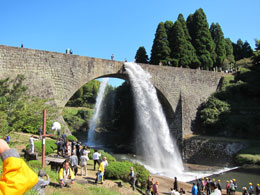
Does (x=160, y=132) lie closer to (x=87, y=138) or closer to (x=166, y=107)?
(x=166, y=107)

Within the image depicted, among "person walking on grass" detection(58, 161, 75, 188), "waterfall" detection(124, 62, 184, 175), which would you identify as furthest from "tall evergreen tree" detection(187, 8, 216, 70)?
"person walking on grass" detection(58, 161, 75, 188)

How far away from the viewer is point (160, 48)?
36.2 m

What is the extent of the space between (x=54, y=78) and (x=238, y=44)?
49790 mm

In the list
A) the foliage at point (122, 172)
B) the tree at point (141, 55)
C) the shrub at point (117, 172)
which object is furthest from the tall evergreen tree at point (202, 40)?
the shrub at point (117, 172)

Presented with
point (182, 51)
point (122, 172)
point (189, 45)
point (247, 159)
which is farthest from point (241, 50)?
point (122, 172)

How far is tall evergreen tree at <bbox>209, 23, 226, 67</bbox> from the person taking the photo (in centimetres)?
3912

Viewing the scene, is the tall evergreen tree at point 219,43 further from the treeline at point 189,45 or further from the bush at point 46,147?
the bush at point 46,147

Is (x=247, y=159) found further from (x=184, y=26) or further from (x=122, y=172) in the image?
(x=184, y=26)

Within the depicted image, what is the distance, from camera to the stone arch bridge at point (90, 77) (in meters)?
15.5

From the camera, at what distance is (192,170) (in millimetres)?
19422

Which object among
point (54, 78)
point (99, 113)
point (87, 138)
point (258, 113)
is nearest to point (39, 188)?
point (54, 78)

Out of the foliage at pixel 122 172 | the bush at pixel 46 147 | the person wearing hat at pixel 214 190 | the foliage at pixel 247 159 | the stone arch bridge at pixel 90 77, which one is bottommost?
the foliage at pixel 247 159

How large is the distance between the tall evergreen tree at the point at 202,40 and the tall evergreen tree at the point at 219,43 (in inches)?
118

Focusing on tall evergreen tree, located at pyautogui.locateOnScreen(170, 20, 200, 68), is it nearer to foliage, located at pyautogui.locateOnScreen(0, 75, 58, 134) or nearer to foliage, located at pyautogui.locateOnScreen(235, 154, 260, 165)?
foliage, located at pyautogui.locateOnScreen(235, 154, 260, 165)
